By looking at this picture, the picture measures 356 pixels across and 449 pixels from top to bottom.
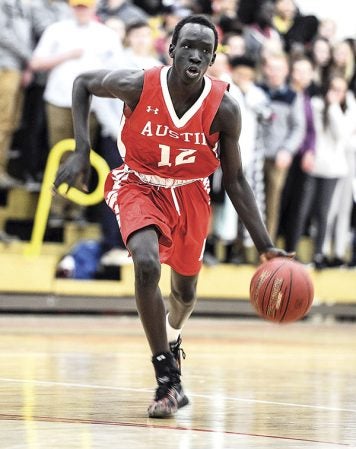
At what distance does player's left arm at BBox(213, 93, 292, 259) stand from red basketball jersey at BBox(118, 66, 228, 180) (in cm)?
4

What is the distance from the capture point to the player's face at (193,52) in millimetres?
5535

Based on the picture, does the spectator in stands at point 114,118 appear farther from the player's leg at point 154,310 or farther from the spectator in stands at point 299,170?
the player's leg at point 154,310

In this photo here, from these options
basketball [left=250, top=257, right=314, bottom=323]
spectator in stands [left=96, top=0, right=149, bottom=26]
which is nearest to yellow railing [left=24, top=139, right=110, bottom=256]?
spectator in stands [left=96, top=0, right=149, bottom=26]

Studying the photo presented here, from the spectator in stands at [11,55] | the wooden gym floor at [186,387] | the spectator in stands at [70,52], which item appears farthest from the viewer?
the spectator in stands at [70,52]

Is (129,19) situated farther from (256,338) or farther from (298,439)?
(298,439)

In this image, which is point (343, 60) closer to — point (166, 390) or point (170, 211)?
point (170, 211)

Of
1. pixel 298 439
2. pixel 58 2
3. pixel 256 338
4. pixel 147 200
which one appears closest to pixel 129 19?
pixel 58 2

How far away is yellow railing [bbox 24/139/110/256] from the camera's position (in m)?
11.4

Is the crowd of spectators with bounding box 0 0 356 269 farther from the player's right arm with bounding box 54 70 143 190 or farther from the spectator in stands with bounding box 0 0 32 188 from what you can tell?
the player's right arm with bounding box 54 70 143 190

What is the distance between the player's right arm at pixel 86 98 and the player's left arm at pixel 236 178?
432 millimetres

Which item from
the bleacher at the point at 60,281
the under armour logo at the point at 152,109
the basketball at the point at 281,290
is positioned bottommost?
the bleacher at the point at 60,281

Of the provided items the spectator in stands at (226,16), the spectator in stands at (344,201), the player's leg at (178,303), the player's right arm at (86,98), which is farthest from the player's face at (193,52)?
the spectator in stands at (344,201)

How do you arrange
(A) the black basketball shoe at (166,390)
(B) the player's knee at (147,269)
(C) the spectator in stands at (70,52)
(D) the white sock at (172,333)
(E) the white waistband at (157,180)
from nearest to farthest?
(A) the black basketball shoe at (166,390)
(B) the player's knee at (147,269)
(E) the white waistband at (157,180)
(D) the white sock at (172,333)
(C) the spectator in stands at (70,52)

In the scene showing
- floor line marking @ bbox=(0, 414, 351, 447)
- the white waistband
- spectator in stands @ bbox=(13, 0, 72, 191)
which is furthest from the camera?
spectator in stands @ bbox=(13, 0, 72, 191)
